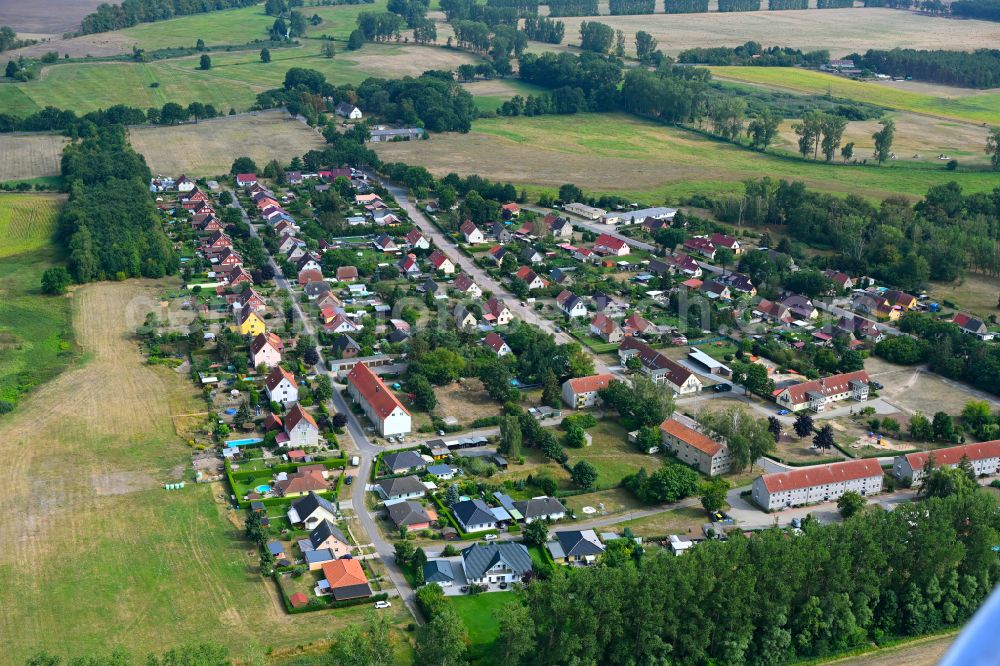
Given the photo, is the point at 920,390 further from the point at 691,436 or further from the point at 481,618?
the point at 481,618

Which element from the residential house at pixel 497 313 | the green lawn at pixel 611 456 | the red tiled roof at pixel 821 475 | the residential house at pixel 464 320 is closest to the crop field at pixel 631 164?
the residential house at pixel 497 313

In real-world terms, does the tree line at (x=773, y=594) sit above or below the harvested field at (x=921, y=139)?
below

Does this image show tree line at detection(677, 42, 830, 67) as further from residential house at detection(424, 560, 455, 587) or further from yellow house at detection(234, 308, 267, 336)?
residential house at detection(424, 560, 455, 587)

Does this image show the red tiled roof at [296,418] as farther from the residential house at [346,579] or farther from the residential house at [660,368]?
the residential house at [660,368]

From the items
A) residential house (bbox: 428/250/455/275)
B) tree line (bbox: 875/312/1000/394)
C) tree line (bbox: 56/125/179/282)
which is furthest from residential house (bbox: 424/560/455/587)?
tree line (bbox: 56/125/179/282)

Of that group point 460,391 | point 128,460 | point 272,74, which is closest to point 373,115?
point 272,74

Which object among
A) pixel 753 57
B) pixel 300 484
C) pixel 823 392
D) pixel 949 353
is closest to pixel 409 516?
pixel 300 484
